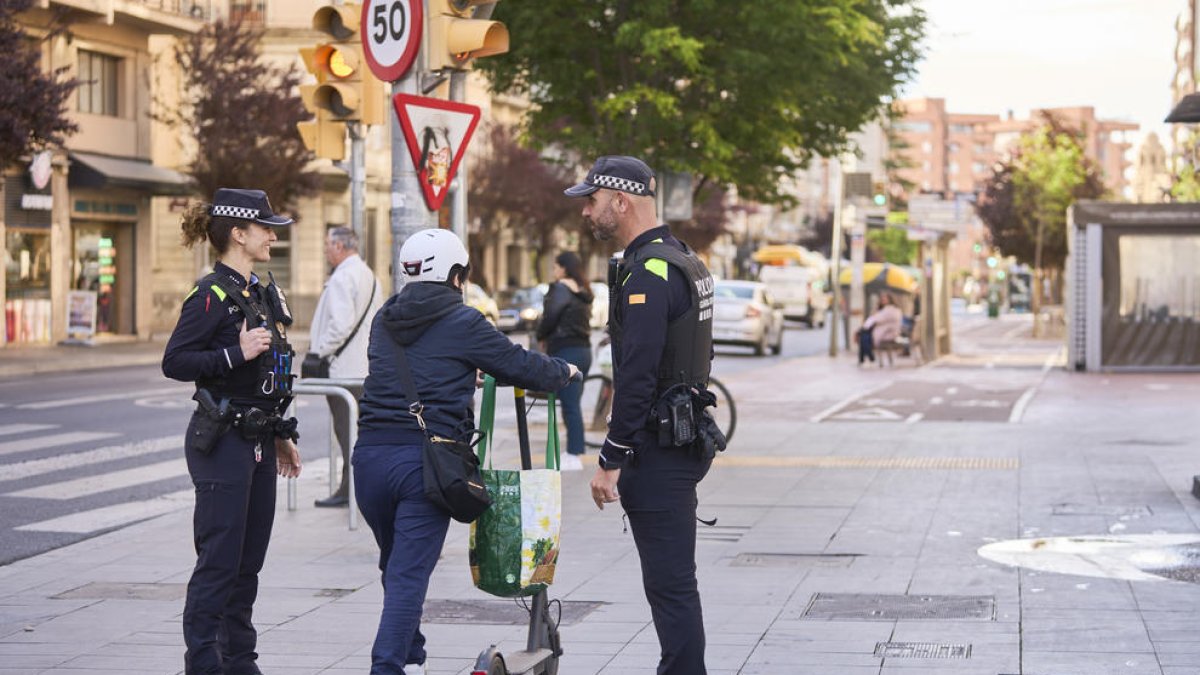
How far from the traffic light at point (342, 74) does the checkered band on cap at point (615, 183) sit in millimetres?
5774

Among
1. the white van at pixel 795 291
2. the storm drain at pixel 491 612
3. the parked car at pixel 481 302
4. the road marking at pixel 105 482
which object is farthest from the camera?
the white van at pixel 795 291

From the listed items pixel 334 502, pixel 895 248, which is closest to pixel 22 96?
pixel 334 502

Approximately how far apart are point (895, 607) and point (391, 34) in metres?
4.20

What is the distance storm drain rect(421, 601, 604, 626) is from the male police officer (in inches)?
88.8

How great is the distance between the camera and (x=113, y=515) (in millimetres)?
12141

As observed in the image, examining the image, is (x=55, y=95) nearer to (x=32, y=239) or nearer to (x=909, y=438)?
(x=32, y=239)

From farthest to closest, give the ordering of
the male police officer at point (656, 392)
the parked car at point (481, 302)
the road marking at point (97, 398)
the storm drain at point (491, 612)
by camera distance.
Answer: the parked car at point (481, 302) < the road marking at point (97, 398) < the storm drain at point (491, 612) < the male police officer at point (656, 392)

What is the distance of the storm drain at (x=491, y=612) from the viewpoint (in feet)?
26.8

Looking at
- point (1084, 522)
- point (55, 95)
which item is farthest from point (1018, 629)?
point (55, 95)

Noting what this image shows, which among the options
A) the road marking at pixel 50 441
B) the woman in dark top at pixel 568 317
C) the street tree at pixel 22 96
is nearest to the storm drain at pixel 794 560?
the woman in dark top at pixel 568 317

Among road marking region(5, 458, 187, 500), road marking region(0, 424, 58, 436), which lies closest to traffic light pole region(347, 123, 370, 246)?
road marking region(0, 424, 58, 436)

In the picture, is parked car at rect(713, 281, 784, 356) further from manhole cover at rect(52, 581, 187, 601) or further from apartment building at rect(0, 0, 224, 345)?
manhole cover at rect(52, 581, 187, 601)

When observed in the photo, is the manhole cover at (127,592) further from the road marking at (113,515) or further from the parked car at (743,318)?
the parked car at (743,318)

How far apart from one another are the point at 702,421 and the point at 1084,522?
6227 millimetres
